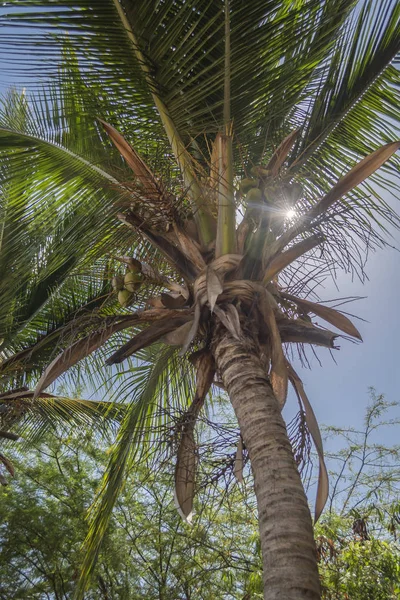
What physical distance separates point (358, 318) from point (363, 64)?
1.80m

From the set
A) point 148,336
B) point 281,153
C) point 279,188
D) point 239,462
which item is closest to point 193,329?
point 148,336

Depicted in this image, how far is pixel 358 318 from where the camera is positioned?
262cm

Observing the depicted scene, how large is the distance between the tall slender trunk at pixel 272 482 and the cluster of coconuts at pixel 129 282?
2.46ft

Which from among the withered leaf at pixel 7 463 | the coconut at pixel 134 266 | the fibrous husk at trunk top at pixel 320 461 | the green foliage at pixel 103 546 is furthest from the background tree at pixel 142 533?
the coconut at pixel 134 266

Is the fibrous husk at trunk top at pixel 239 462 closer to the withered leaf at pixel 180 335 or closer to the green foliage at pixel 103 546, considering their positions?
the withered leaf at pixel 180 335

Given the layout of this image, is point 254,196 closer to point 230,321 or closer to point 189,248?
point 189,248

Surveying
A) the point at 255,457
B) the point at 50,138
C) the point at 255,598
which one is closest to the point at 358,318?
the point at 255,457

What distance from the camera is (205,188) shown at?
9.47 feet

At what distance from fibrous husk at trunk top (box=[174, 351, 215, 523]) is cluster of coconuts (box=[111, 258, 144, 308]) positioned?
602 millimetres

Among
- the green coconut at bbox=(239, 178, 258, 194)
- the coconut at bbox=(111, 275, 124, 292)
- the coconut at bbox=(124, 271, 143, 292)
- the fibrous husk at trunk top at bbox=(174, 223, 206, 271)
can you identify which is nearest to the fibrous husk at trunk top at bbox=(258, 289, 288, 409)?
the fibrous husk at trunk top at bbox=(174, 223, 206, 271)

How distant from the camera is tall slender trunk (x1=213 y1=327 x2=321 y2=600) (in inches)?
56.7

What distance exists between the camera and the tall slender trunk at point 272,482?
1440 mm

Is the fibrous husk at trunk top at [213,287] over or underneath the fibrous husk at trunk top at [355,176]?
underneath

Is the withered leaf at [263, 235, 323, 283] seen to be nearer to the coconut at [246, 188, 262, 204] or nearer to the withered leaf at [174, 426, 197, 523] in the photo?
the coconut at [246, 188, 262, 204]
